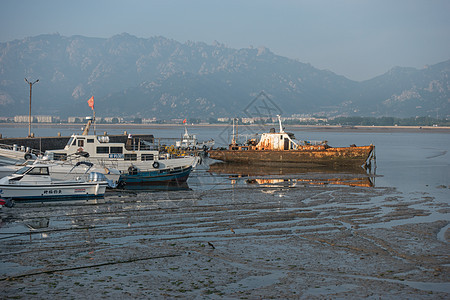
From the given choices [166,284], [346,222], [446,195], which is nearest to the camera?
[166,284]

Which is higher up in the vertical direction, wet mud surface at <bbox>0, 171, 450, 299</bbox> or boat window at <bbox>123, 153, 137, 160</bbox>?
boat window at <bbox>123, 153, 137, 160</bbox>

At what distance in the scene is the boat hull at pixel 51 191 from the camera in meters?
28.8

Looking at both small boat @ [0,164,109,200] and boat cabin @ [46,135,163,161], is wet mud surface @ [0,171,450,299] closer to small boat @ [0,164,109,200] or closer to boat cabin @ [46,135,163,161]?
small boat @ [0,164,109,200]

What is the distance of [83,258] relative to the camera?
17.7 metres

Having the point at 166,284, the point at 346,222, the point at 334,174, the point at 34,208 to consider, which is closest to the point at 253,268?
the point at 166,284

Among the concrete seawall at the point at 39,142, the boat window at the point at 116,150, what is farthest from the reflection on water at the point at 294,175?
the concrete seawall at the point at 39,142

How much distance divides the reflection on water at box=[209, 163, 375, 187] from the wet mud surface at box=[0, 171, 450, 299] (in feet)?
35.8

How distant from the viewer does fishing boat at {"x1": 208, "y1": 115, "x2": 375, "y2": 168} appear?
57.2 metres

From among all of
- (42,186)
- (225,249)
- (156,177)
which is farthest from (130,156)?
(225,249)

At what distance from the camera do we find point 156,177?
39.1 m

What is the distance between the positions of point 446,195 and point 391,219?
11790 millimetres

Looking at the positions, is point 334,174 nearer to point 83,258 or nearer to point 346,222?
point 346,222

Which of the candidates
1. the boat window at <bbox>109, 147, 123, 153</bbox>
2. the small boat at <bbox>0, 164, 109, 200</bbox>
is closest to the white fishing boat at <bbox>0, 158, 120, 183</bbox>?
the boat window at <bbox>109, 147, 123, 153</bbox>

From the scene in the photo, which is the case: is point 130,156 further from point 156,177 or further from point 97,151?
point 156,177
